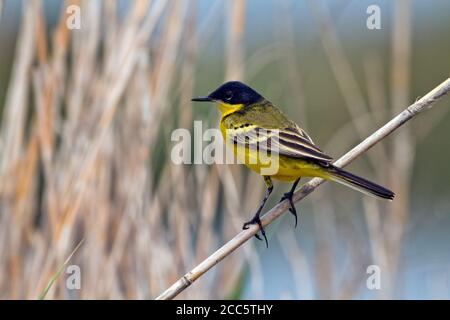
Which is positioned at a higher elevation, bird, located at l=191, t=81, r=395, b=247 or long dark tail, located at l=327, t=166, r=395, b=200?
bird, located at l=191, t=81, r=395, b=247

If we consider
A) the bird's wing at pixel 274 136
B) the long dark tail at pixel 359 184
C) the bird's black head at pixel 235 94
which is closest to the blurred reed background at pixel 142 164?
the bird's black head at pixel 235 94

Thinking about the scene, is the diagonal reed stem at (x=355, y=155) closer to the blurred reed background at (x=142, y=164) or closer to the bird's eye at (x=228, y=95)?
the blurred reed background at (x=142, y=164)

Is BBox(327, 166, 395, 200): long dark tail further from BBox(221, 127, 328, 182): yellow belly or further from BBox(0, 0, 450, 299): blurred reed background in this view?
BBox(0, 0, 450, 299): blurred reed background

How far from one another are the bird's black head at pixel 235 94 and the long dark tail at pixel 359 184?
2.40 feet

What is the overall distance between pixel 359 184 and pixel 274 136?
0.45m

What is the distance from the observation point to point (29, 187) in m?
3.53

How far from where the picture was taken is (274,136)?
10.3 ft

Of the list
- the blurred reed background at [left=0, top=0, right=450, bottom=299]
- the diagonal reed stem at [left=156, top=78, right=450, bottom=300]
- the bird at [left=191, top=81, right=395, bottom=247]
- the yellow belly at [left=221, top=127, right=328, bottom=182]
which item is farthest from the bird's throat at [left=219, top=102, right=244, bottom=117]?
the diagonal reed stem at [left=156, top=78, right=450, bottom=300]

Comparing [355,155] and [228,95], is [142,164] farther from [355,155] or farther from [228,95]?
[355,155]

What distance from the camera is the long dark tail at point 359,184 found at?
2699mm

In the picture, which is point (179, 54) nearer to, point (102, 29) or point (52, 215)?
point (102, 29)

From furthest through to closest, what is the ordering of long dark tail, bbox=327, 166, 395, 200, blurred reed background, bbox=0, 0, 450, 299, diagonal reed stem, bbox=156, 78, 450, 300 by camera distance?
blurred reed background, bbox=0, 0, 450, 299 → long dark tail, bbox=327, 166, 395, 200 → diagonal reed stem, bbox=156, 78, 450, 300

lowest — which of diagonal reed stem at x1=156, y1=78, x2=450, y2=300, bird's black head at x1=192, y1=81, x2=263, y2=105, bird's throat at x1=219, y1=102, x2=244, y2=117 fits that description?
diagonal reed stem at x1=156, y1=78, x2=450, y2=300

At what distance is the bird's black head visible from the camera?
11.4 ft
